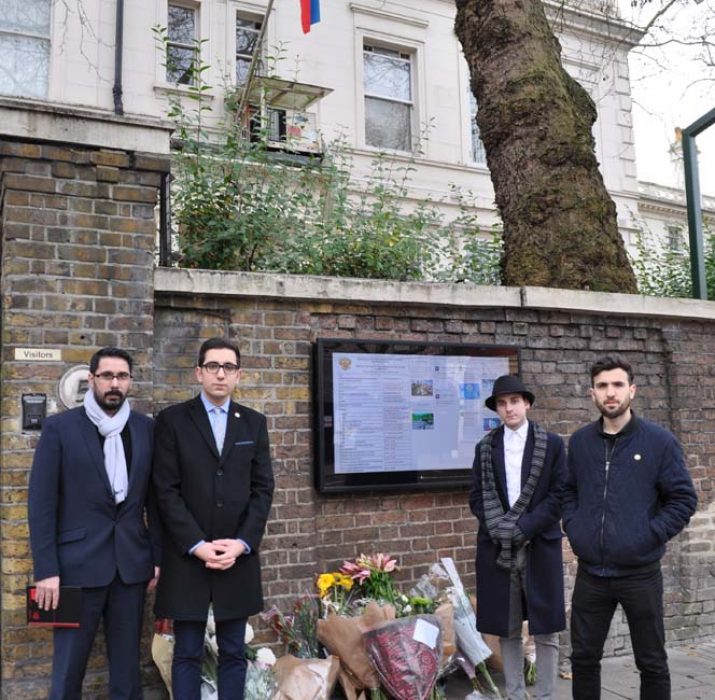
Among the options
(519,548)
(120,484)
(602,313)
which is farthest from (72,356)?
(602,313)

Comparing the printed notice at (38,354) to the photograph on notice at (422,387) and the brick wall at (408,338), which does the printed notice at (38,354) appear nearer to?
the brick wall at (408,338)

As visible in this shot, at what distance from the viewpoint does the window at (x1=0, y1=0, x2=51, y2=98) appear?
11.9 metres

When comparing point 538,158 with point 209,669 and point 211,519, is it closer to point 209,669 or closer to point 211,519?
point 211,519

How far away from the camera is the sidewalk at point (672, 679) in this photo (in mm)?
4648

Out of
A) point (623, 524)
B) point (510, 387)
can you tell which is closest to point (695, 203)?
point (510, 387)

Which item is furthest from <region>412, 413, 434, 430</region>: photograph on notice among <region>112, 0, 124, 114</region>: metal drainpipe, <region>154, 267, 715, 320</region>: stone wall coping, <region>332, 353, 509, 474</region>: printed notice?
<region>112, 0, 124, 114</region>: metal drainpipe

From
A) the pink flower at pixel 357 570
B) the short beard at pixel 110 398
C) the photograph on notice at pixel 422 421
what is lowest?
the pink flower at pixel 357 570

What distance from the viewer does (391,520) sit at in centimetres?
505

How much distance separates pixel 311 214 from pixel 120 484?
3.09m

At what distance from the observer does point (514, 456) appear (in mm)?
4223

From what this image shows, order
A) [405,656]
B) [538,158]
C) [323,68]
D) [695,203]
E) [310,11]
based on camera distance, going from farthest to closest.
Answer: [323,68]
[310,11]
[695,203]
[538,158]
[405,656]

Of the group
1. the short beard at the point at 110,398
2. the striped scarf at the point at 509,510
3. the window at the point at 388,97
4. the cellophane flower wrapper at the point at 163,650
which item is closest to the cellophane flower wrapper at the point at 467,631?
the striped scarf at the point at 509,510

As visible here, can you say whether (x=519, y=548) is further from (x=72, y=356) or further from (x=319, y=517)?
(x=72, y=356)

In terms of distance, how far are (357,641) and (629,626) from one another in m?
1.40
